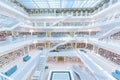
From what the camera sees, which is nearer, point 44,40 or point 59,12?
point 44,40

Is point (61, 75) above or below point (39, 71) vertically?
below

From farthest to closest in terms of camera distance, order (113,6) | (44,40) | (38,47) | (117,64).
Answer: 1. (38,47)
2. (44,40)
3. (113,6)
4. (117,64)

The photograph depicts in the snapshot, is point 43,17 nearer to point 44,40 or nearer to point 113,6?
point 44,40

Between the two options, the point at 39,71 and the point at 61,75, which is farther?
the point at 61,75

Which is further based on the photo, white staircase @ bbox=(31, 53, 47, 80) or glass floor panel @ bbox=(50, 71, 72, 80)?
glass floor panel @ bbox=(50, 71, 72, 80)

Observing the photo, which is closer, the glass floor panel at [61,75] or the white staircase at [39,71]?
the white staircase at [39,71]

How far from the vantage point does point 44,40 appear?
79.7ft

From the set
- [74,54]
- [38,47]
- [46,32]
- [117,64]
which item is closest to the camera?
[117,64]

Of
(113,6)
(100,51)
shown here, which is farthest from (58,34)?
(113,6)

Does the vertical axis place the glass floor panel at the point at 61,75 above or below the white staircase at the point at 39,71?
below

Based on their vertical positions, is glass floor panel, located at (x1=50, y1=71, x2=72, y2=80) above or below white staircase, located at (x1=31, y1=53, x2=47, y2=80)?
below

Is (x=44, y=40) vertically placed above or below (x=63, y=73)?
above

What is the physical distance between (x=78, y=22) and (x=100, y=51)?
11.5 metres

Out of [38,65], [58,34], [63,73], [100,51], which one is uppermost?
[58,34]
